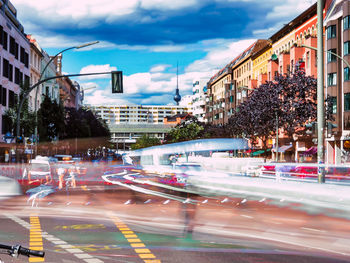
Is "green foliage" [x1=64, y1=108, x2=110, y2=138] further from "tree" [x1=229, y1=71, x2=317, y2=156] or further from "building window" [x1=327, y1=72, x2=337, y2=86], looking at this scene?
"building window" [x1=327, y1=72, x2=337, y2=86]

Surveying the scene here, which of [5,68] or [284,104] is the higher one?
[5,68]

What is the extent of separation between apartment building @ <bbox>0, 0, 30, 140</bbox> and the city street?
1495 inches

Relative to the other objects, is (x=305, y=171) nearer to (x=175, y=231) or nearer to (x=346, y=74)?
(x=175, y=231)

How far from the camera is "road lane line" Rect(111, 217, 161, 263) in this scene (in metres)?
8.69

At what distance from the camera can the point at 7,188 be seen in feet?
59.9

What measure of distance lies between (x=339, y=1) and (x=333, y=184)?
44177 millimetres

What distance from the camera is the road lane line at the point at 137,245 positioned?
8688mm

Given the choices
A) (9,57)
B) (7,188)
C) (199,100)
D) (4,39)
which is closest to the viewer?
(7,188)

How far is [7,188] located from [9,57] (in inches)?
1751

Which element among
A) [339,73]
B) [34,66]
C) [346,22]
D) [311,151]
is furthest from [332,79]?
[34,66]

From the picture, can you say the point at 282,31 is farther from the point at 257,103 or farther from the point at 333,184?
the point at 333,184

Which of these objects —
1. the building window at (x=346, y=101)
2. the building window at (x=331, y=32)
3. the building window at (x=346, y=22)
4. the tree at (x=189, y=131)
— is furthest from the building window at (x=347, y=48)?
the tree at (x=189, y=131)

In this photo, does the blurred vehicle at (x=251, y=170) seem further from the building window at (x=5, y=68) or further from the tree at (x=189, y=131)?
the tree at (x=189, y=131)

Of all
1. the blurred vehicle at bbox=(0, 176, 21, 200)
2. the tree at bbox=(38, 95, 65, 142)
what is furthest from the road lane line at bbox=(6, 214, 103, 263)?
the tree at bbox=(38, 95, 65, 142)
